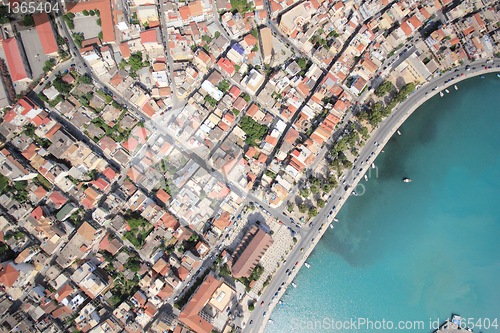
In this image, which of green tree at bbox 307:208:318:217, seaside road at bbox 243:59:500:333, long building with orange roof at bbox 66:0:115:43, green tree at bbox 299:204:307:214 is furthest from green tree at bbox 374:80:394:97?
long building with orange roof at bbox 66:0:115:43

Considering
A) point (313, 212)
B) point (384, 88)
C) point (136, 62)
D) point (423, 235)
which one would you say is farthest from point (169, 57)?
point (423, 235)

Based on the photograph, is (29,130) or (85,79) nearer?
(29,130)

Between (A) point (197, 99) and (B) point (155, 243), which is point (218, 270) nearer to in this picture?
(B) point (155, 243)

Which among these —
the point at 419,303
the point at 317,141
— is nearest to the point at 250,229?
the point at 317,141

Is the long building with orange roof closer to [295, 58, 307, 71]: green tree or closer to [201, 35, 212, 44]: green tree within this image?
[201, 35, 212, 44]: green tree

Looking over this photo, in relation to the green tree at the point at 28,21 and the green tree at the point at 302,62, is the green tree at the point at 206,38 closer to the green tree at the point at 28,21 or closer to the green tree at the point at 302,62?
the green tree at the point at 302,62

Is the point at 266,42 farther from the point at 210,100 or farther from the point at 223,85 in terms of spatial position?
the point at 210,100

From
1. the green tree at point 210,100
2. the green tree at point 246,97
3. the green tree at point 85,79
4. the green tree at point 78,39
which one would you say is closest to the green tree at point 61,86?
the green tree at point 85,79
